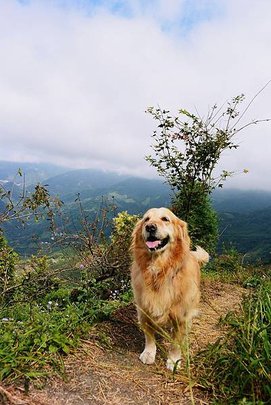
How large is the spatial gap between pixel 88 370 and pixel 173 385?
0.76 meters

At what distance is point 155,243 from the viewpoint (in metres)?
3.82

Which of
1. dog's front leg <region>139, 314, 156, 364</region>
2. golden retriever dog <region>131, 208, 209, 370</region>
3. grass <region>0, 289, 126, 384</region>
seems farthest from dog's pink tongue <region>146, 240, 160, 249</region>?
grass <region>0, 289, 126, 384</region>

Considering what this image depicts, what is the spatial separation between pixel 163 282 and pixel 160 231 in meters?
0.54

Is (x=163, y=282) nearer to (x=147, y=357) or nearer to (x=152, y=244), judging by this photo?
(x=152, y=244)

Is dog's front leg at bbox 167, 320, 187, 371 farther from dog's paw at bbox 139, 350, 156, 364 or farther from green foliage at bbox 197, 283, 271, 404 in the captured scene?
green foliage at bbox 197, 283, 271, 404

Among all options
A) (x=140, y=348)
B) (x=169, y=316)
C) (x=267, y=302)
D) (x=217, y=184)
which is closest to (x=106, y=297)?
(x=140, y=348)

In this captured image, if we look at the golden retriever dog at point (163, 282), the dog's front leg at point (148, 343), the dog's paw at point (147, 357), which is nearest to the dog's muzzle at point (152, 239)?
the golden retriever dog at point (163, 282)

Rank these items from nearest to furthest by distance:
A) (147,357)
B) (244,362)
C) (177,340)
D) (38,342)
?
1. (244,362)
2. (38,342)
3. (147,357)
4. (177,340)

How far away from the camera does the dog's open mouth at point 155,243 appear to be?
3809 millimetres

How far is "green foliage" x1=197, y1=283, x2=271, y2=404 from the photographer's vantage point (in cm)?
263

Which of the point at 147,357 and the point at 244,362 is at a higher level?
the point at 244,362

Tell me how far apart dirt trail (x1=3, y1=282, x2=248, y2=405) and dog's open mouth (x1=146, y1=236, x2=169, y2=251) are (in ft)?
2.54

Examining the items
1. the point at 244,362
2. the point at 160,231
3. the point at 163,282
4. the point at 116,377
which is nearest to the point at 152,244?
the point at 160,231

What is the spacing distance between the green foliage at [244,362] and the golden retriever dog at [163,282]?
0.49 meters
